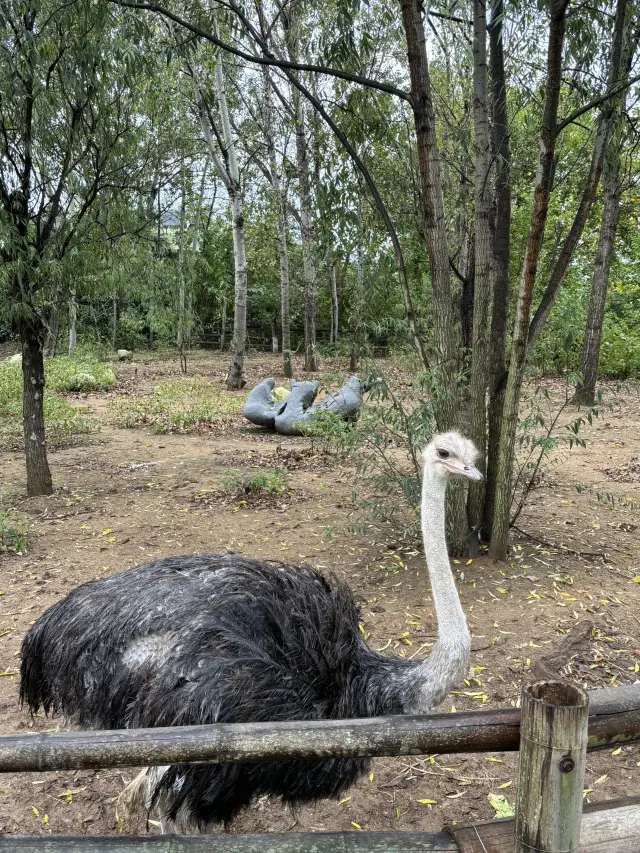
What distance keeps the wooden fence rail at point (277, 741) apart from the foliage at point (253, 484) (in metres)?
4.60

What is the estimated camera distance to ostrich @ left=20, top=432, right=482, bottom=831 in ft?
6.93

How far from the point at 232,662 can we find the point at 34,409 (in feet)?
15.1

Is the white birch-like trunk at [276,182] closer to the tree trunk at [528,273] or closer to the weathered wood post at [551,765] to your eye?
the tree trunk at [528,273]

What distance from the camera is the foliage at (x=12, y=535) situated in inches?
199

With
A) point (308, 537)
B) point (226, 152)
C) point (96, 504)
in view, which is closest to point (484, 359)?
point (308, 537)

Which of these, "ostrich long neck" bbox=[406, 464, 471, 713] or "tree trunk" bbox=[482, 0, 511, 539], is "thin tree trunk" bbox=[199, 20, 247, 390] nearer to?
"tree trunk" bbox=[482, 0, 511, 539]

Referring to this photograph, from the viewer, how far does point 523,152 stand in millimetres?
7145

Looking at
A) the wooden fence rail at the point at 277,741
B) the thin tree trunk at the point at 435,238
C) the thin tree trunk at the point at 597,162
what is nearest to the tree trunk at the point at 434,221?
the thin tree trunk at the point at 435,238

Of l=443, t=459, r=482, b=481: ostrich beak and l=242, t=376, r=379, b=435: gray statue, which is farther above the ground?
l=443, t=459, r=482, b=481: ostrich beak

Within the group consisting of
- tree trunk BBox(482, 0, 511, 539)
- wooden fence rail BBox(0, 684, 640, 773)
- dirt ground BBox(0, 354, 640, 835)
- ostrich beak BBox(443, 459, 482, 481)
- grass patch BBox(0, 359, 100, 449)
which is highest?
tree trunk BBox(482, 0, 511, 539)

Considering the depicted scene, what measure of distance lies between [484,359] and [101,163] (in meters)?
3.62

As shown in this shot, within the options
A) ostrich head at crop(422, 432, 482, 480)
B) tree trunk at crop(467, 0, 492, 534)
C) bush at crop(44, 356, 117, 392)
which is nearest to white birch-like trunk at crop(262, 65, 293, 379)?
bush at crop(44, 356, 117, 392)

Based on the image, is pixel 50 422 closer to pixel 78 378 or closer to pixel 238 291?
pixel 78 378

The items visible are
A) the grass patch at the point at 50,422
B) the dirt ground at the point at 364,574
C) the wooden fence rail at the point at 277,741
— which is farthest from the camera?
the grass patch at the point at 50,422
